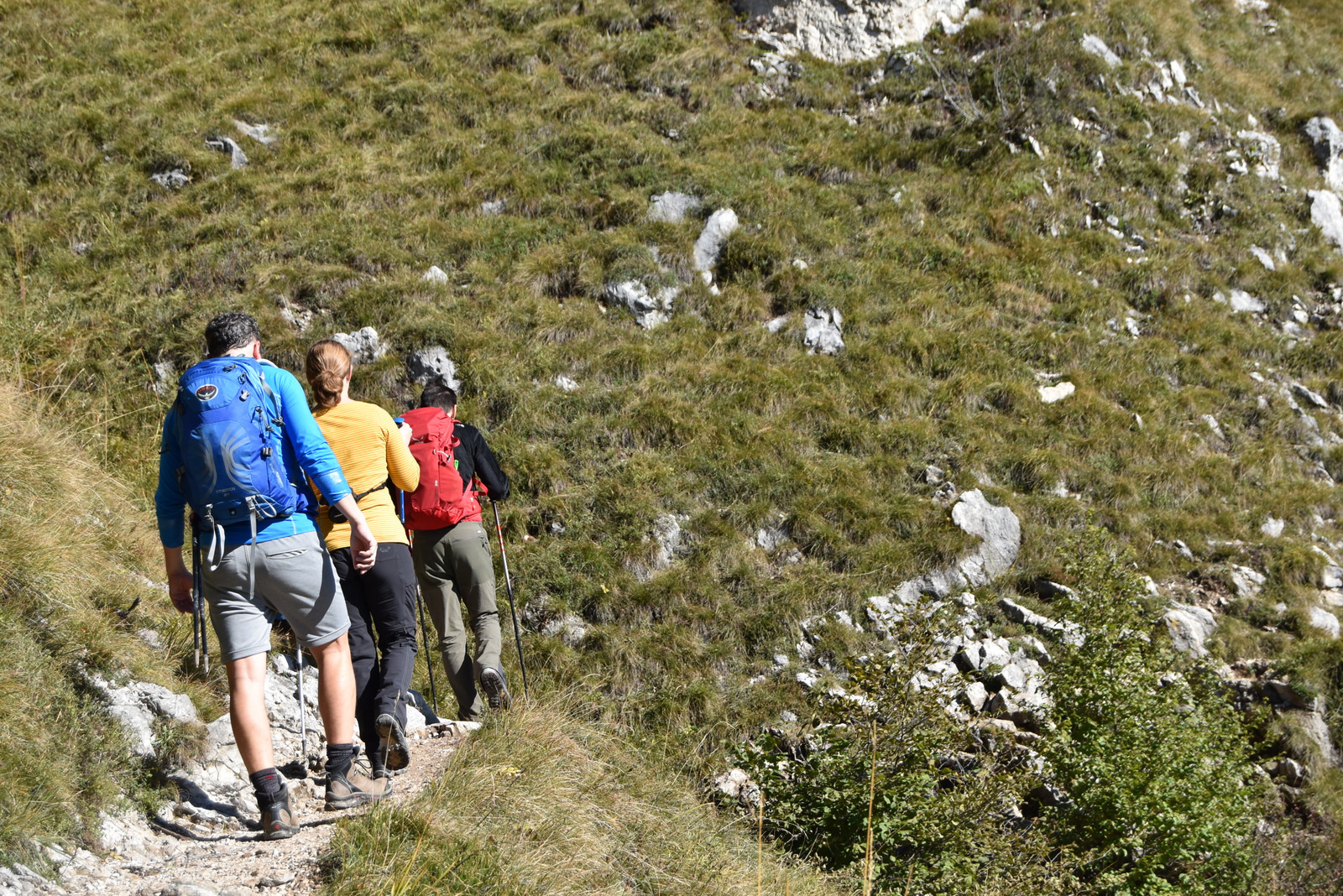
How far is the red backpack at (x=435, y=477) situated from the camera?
575cm

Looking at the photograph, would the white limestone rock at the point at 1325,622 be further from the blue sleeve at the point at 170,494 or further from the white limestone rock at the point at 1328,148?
the blue sleeve at the point at 170,494

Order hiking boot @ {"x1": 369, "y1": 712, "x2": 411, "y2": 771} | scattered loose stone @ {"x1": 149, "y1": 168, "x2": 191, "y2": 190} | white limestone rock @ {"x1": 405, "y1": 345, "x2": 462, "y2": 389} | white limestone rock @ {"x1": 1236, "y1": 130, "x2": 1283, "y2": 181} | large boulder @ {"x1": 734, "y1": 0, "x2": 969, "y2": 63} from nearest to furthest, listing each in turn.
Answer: hiking boot @ {"x1": 369, "y1": 712, "x2": 411, "y2": 771}
white limestone rock @ {"x1": 405, "y1": 345, "x2": 462, "y2": 389}
scattered loose stone @ {"x1": 149, "y1": 168, "x2": 191, "y2": 190}
white limestone rock @ {"x1": 1236, "y1": 130, "x2": 1283, "y2": 181}
large boulder @ {"x1": 734, "y1": 0, "x2": 969, "y2": 63}

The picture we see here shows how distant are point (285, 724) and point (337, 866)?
2.56m

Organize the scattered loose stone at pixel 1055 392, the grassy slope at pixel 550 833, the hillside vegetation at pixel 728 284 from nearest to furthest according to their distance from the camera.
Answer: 1. the grassy slope at pixel 550 833
2. the hillside vegetation at pixel 728 284
3. the scattered loose stone at pixel 1055 392

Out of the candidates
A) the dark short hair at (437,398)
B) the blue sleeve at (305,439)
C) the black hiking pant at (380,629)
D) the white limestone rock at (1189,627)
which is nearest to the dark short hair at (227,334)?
the blue sleeve at (305,439)

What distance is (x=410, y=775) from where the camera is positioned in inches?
198

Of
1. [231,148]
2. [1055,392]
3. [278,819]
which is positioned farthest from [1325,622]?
[231,148]

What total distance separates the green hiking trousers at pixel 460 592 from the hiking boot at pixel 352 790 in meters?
1.53

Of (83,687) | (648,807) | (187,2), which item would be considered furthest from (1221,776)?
(187,2)

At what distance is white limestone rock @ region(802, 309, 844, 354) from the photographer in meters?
10.6

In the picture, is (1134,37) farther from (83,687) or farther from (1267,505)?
(83,687)

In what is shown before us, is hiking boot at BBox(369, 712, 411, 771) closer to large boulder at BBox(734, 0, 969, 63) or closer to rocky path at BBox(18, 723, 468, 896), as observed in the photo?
rocky path at BBox(18, 723, 468, 896)

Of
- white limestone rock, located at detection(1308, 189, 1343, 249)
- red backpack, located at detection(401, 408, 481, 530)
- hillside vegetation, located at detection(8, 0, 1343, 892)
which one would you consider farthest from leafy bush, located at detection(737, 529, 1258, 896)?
white limestone rock, located at detection(1308, 189, 1343, 249)

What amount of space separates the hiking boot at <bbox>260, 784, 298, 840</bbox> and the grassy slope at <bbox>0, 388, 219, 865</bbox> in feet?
2.55
